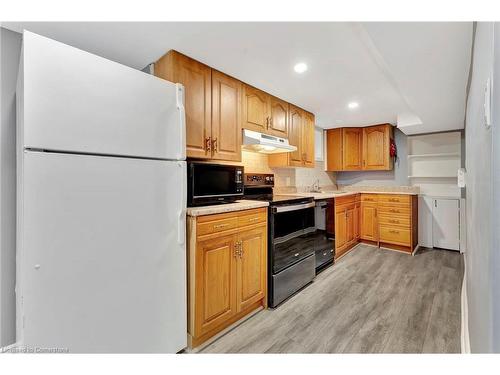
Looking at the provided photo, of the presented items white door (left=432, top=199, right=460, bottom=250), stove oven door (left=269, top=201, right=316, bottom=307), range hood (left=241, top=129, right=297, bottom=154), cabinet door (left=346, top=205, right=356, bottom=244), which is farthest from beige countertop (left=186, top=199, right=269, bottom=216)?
white door (left=432, top=199, right=460, bottom=250)

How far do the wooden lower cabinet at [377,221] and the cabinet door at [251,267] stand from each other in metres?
1.67

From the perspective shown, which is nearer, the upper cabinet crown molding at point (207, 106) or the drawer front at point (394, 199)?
the upper cabinet crown molding at point (207, 106)

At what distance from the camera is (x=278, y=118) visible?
2.87 meters

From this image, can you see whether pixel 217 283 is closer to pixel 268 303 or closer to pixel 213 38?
pixel 268 303

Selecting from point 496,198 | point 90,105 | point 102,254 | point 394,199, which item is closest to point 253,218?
point 102,254

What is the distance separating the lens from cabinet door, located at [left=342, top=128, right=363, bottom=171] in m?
4.39

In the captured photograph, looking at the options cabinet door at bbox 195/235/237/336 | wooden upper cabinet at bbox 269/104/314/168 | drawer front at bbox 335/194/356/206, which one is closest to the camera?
cabinet door at bbox 195/235/237/336

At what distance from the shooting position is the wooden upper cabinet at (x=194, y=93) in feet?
5.85

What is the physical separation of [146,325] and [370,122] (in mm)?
4203

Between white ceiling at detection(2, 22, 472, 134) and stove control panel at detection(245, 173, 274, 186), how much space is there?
0.99 m

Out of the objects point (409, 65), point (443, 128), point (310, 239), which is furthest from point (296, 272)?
point (443, 128)

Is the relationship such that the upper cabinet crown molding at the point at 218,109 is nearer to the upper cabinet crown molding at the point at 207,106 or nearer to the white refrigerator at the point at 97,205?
the upper cabinet crown molding at the point at 207,106

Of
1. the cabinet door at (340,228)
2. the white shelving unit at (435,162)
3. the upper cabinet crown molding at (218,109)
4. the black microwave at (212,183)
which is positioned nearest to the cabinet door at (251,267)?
the black microwave at (212,183)

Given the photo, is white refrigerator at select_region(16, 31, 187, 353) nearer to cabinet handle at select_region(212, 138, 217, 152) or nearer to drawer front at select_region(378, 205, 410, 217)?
cabinet handle at select_region(212, 138, 217, 152)
